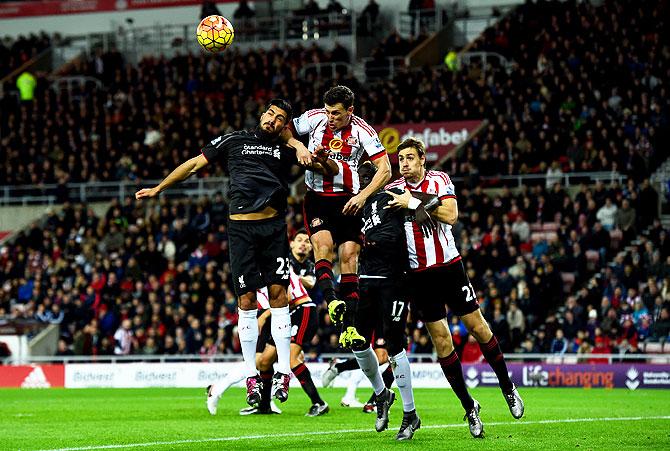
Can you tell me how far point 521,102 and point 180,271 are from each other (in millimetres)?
10898

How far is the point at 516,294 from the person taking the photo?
90.9 feet

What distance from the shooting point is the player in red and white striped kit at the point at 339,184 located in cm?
1308

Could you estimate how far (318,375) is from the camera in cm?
2669

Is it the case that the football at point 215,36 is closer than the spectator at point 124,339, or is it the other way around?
the football at point 215,36

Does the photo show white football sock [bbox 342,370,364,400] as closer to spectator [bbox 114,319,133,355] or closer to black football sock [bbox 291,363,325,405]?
black football sock [bbox 291,363,325,405]

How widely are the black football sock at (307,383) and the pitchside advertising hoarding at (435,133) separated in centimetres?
1982

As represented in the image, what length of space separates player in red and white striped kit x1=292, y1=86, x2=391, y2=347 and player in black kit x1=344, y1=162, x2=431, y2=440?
0.69 m

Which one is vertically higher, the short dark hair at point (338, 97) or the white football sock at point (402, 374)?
the short dark hair at point (338, 97)

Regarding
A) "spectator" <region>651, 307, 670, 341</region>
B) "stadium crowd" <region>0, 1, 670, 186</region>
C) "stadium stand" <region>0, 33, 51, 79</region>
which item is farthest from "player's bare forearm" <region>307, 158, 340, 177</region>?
"stadium stand" <region>0, 33, 51, 79</region>

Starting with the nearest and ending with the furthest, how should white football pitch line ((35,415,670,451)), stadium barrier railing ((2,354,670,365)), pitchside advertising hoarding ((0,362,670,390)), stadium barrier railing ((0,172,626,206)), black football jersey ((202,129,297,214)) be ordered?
white football pitch line ((35,415,670,451)), black football jersey ((202,129,297,214)), pitchside advertising hoarding ((0,362,670,390)), stadium barrier railing ((2,354,670,365)), stadium barrier railing ((0,172,626,206))

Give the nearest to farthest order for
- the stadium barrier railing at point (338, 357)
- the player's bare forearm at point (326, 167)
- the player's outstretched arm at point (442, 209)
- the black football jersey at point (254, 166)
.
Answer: the player's outstretched arm at point (442, 209) → the player's bare forearm at point (326, 167) → the black football jersey at point (254, 166) → the stadium barrier railing at point (338, 357)

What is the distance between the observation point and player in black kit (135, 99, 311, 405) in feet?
42.5

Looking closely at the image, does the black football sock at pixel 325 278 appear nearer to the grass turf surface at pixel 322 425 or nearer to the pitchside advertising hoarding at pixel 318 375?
the grass turf surface at pixel 322 425

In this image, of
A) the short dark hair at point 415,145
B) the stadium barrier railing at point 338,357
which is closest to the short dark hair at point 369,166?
the short dark hair at point 415,145
